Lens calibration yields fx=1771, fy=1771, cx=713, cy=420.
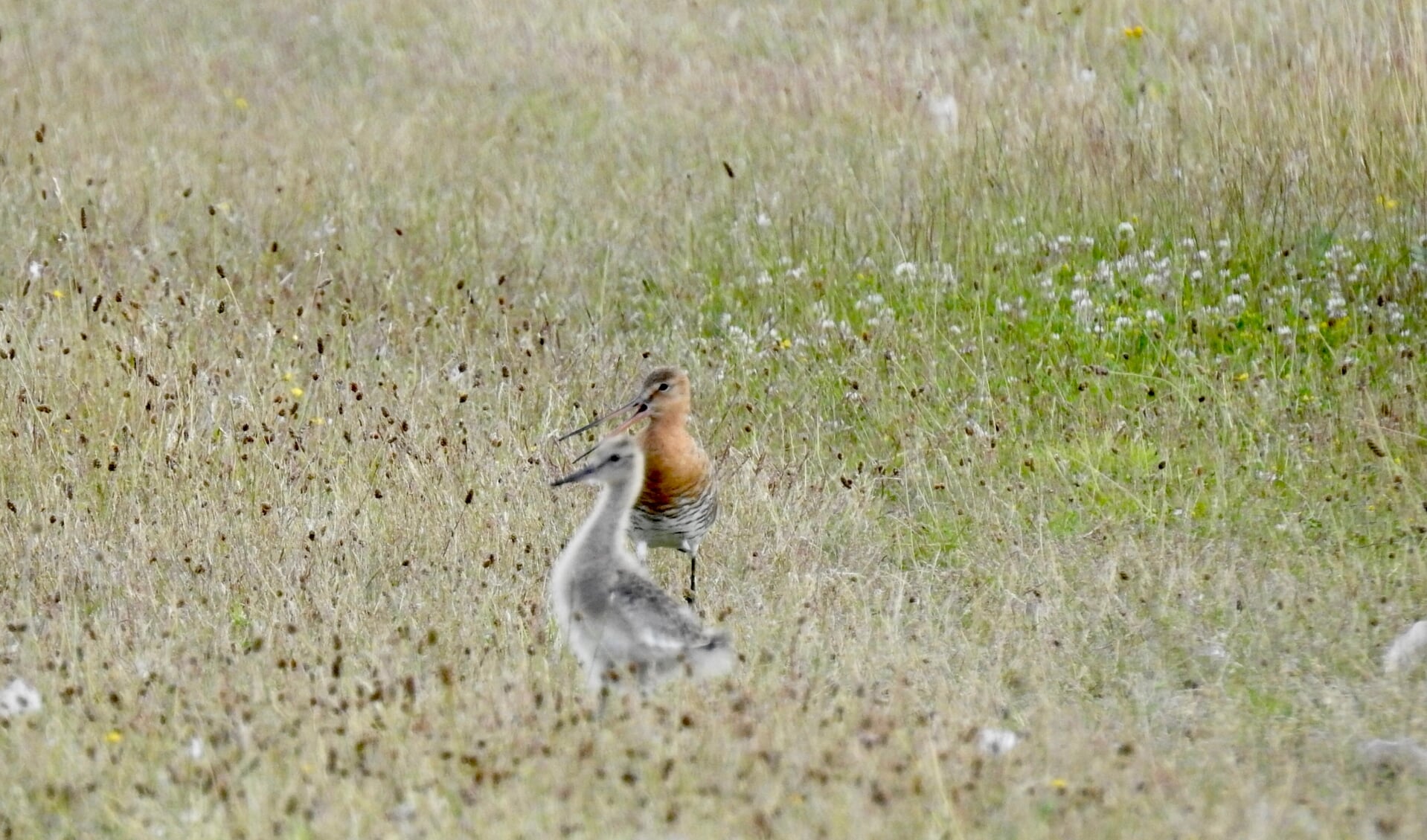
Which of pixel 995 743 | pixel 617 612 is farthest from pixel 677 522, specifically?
pixel 995 743

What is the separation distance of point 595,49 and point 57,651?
11.0 meters

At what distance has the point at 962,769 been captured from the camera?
14.3 feet

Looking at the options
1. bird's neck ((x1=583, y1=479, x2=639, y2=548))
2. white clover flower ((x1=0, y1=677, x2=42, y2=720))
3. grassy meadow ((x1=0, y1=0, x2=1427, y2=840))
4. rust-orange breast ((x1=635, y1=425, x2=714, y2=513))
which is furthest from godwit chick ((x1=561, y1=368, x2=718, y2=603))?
white clover flower ((x1=0, y1=677, x2=42, y2=720))

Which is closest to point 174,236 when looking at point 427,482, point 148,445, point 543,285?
point 543,285

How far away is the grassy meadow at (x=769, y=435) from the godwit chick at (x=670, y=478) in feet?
0.91

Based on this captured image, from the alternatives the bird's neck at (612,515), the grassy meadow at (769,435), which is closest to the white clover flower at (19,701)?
the grassy meadow at (769,435)

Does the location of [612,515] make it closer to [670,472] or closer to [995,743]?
[670,472]

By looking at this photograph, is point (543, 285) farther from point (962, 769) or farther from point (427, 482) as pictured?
point (962, 769)

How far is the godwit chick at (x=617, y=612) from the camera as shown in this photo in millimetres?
4930

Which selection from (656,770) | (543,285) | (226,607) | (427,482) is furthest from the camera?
(543,285)

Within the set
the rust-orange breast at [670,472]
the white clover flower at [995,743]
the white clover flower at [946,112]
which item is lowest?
the white clover flower at [946,112]

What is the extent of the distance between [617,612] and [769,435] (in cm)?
315

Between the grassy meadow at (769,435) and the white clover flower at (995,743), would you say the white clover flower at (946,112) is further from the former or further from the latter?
the white clover flower at (995,743)

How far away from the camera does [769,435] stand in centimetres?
810
